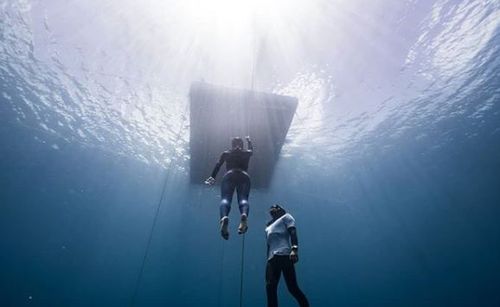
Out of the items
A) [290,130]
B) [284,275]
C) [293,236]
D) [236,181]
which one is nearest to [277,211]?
[293,236]

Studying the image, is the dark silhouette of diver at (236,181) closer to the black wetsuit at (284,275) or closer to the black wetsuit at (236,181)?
the black wetsuit at (236,181)

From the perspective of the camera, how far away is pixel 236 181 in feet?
21.0

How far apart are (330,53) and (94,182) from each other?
25432mm

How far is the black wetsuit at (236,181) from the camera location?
5818 millimetres

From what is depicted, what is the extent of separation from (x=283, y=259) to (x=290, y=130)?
41.1 feet

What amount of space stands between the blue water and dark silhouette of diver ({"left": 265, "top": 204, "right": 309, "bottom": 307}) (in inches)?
331

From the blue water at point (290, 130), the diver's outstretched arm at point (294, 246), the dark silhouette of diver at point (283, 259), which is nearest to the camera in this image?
the diver's outstretched arm at point (294, 246)

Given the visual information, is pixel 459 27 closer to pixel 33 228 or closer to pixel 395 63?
pixel 395 63

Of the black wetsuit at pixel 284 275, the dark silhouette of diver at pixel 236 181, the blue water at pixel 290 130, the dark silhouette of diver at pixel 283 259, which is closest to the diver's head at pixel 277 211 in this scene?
the dark silhouette of diver at pixel 283 259

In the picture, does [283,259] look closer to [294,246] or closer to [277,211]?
[294,246]

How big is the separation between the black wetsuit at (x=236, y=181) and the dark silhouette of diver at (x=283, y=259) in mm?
733

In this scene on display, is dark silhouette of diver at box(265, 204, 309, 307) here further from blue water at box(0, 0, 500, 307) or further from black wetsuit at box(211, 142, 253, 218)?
blue water at box(0, 0, 500, 307)

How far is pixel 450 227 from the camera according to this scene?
125ft

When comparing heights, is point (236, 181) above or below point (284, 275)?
above
